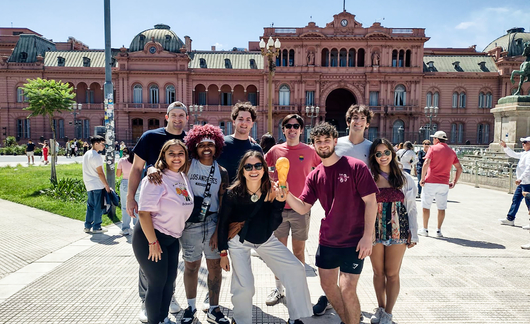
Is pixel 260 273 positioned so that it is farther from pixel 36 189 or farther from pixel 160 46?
pixel 160 46

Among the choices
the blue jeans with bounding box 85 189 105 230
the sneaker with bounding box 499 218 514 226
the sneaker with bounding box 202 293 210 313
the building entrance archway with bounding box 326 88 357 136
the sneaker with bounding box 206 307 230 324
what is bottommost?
the sneaker with bounding box 202 293 210 313

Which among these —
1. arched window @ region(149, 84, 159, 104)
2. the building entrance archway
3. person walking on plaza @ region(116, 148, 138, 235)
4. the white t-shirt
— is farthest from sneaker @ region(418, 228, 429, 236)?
arched window @ region(149, 84, 159, 104)

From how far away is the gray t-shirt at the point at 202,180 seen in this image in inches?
154

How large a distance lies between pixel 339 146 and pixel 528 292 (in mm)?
3179

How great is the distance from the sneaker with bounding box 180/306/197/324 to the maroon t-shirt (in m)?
1.69

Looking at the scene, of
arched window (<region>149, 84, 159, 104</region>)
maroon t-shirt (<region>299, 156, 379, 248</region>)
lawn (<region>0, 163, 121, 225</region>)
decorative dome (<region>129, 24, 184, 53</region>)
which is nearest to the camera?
maroon t-shirt (<region>299, 156, 379, 248</region>)

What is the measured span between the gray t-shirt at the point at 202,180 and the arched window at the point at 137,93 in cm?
4303

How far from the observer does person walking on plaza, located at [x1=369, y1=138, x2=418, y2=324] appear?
3785mm

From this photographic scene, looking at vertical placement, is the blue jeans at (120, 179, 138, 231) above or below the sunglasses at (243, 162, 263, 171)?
below

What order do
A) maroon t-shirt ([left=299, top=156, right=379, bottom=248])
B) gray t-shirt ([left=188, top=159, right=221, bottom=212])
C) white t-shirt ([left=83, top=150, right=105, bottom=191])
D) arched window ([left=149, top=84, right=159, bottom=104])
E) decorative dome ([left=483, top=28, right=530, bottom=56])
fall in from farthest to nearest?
decorative dome ([left=483, top=28, right=530, bottom=56])
arched window ([left=149, top=84, right=159, bottom=104])
white t-shirt ([left=83, top=150, right=105, bottom=191])
gray t-shirt ([left=188, top=159, right=221, bottom=212])
maroon t-shirt ([left=299, top=156, right=379, bottom=248])

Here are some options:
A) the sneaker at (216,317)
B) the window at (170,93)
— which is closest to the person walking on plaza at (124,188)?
the sneaker at (216,317)

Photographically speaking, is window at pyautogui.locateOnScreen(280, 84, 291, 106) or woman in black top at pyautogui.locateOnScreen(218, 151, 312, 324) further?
window at pyautogui.locateOnScreen(280, 84, 291, 106)

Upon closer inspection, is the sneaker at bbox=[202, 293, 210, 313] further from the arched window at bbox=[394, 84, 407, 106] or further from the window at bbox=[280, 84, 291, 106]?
the arched window at bbox=[394, 84, 407, 106]

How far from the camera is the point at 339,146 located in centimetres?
448
